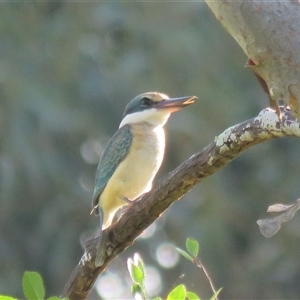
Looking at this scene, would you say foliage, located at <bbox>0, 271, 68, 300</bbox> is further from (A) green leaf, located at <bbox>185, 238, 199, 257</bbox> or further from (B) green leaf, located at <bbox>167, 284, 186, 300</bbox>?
(A) green leaf, located at <bbox>185, 238, 199, 257</bbox>

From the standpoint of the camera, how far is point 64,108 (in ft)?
26.9

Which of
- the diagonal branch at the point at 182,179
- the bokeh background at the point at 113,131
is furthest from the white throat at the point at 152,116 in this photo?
the bokeh background at the point at 113,131

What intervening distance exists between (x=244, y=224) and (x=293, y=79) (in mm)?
7289

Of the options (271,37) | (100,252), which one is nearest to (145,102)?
(100,252)

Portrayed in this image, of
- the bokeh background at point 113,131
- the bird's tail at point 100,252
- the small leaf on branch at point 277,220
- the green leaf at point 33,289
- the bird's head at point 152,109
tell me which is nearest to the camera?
the green leaf at point 33,289

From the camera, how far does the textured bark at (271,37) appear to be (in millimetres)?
1631

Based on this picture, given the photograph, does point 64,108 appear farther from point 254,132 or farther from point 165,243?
point 254,132

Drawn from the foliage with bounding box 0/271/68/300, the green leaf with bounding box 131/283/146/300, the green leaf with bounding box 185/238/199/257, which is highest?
the foliage with bounding box 0/271/68/300

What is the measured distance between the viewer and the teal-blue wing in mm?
4297

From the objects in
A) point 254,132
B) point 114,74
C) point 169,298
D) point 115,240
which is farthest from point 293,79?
point 114,74

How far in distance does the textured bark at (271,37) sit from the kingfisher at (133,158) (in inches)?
88.3

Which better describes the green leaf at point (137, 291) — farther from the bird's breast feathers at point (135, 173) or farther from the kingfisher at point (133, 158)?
the bird's breast feathers at point (135, 173)

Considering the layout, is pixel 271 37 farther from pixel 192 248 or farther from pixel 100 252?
pixel 100 252

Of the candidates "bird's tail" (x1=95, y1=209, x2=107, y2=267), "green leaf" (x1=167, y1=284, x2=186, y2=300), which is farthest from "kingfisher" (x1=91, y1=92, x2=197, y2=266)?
"green leaf" (x1=167, y1=284, x2=186, y2=300)
